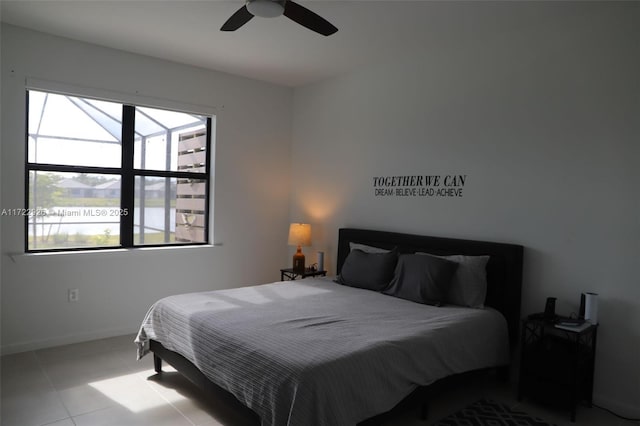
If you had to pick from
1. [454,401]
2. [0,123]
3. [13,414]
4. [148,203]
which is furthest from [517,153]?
[0,123]

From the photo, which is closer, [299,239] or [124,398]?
[124,398]

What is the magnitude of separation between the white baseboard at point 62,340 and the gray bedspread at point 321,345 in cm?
99

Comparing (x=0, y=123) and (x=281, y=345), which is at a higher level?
(x=0, y=123)

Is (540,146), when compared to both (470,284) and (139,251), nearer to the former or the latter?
(470,284)

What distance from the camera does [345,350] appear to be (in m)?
2.17

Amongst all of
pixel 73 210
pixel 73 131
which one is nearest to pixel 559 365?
pixel 73 210

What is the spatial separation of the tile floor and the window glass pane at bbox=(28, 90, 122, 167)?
1692mm

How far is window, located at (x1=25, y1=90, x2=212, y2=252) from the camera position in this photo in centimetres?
371

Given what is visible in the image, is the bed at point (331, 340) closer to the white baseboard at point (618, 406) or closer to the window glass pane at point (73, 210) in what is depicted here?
the white baseboard at point (618, 406)

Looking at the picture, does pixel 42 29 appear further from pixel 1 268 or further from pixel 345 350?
pixel 345 350

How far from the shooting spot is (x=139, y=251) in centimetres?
412

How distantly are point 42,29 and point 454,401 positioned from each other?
420cm

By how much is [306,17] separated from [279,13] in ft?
0.54

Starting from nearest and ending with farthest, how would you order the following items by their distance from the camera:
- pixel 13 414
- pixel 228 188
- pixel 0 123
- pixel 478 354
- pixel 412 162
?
1. pixel 13 414
2. pixel 478 354
3. pixel 0 123
4. pixel 412 162
5. pixel 228 188
